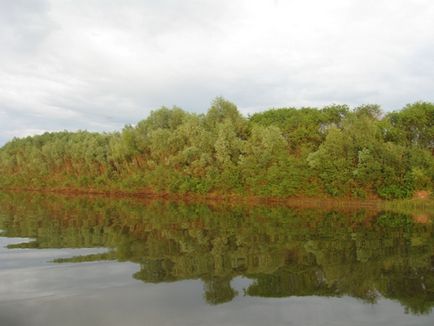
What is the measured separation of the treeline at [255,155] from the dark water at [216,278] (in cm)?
2797

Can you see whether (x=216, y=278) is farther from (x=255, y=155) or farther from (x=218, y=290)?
(x=255, y=155)

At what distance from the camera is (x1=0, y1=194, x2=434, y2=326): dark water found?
943cm

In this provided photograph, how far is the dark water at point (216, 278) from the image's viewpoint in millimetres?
9430

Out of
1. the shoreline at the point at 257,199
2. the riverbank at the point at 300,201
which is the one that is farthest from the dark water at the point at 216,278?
the shoreline at the point at 257,199

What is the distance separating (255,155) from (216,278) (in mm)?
46300

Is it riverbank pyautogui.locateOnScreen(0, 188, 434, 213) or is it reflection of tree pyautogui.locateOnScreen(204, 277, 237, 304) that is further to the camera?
riverbank pyautogui.locateOnScreen(0, 188, 434, 213)

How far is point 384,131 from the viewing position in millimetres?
52250

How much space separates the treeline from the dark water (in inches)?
1101

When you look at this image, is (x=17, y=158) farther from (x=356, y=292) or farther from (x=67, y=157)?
(x=356, y=292)

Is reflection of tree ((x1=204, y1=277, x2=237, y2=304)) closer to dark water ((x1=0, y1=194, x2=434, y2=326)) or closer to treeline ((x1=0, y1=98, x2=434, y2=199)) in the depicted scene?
dark water ((x1=0, y1=194, x2=434, y2=326))

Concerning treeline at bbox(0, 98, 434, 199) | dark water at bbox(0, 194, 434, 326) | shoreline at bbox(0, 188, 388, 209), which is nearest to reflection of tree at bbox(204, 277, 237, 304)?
dark water at bbox(0, 194, 434, 326)

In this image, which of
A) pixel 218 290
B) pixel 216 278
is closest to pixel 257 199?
pixel 216 278

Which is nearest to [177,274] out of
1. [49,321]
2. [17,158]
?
[49,321]

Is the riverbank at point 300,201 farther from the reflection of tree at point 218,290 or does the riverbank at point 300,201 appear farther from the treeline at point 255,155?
the reflection of tree at point 218,290
